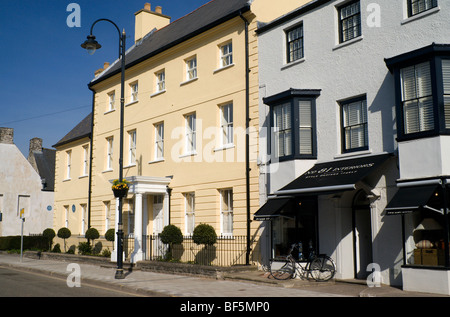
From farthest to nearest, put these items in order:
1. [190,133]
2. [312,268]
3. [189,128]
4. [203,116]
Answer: [189,128] < [190,133] < [203,116] < [312,268]

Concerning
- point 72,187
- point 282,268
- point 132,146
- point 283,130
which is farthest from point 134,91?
point 282,268

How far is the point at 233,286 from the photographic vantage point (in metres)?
14.9

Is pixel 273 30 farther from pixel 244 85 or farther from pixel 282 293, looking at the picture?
pixel 282 293

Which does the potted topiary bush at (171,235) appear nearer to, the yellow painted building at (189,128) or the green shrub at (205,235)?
the yellow painted building at (189,128)

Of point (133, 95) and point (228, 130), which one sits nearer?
point (228, 130)

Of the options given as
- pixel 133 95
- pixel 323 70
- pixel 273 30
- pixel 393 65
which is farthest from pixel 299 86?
pixel 133 95

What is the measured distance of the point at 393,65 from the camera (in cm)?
1398

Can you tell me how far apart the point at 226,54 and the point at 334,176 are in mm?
8513

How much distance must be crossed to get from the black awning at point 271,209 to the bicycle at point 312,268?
1.19 meters

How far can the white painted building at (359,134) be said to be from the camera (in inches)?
509

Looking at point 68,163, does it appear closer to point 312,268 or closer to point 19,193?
point 19,193

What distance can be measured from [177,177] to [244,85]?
18.4ft

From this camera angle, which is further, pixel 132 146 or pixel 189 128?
pixel 132 146

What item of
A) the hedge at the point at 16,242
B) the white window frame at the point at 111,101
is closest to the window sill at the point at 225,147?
the white window frame at the point at 111,101
